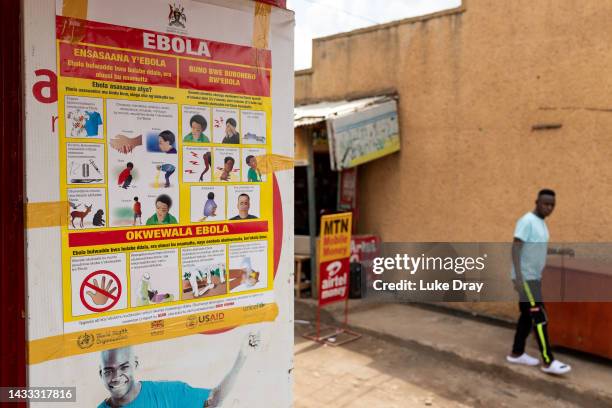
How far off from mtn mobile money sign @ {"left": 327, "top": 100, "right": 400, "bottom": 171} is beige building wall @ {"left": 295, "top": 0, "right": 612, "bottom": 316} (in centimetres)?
22

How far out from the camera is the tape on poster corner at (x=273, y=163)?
195 cm

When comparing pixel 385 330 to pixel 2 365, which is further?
pixel 385 330

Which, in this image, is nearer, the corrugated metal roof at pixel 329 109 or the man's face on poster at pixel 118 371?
the man's face on poster at pixel 118 371

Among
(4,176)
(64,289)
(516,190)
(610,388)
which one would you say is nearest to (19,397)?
(64,289)

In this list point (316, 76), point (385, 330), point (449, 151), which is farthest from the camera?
point (316, 76)

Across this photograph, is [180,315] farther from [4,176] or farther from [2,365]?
[4,176]

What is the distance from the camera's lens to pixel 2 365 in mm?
1523

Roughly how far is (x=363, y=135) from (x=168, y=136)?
20.6ft

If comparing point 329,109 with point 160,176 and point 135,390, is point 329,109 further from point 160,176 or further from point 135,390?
point 135,390

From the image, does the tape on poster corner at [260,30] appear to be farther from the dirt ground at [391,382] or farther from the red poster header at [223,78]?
the dirt ground at [391,382]

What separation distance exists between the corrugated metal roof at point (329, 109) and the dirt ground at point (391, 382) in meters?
3.22

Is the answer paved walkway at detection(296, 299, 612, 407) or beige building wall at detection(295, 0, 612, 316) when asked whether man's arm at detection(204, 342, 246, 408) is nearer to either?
paved walkway at detection(296, 299, 612, 407)

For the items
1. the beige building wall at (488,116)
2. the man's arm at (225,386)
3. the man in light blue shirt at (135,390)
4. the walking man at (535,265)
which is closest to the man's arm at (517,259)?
the walking man at (535,265)

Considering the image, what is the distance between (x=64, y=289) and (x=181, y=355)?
46 cm
